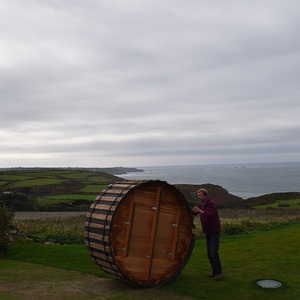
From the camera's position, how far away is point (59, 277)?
11.0 meters

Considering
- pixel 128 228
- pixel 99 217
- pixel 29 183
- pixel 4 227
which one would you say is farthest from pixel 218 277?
pixel 29 183

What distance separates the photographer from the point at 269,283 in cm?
1005

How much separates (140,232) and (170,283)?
5.50 feet

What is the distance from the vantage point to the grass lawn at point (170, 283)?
9.25m

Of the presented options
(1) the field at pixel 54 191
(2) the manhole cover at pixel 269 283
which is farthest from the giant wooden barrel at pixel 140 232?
(1) the field at pixel 54 191

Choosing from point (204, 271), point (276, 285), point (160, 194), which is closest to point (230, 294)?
point (276, 285)

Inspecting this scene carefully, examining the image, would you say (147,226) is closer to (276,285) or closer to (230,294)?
(230,294)

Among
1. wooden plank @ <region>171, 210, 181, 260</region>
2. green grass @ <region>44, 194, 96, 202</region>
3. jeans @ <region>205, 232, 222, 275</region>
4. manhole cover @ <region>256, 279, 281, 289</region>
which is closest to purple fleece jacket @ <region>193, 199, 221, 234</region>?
jeans @ <region>205, 232, 222, 275</region>

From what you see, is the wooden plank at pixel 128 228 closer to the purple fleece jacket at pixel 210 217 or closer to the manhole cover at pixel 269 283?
the purple fleece jacket at pixel 210 217

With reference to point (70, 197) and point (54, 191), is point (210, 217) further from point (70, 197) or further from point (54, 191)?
point (54, 191)

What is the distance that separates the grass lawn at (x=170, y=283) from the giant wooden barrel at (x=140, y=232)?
0.53 metres

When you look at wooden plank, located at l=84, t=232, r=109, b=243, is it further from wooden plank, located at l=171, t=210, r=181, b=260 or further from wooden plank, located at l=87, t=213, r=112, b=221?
wooden plank, located at l=171, t=210, r=181, b=260

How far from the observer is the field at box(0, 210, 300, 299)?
9.25m

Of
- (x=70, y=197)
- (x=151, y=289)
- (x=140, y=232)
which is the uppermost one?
(x=140, y=232)
